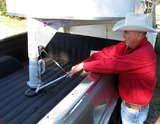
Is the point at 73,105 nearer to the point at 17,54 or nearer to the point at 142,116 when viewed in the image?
the point at 142,116

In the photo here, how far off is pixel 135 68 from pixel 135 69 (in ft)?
0.05

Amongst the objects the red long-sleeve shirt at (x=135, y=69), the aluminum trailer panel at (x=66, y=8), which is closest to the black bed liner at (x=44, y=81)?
the red long-sleeve shirt at (x=135, y=69)

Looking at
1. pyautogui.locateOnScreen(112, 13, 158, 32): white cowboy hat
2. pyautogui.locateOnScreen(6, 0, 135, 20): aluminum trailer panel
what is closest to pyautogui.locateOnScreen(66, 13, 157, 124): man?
pyautogui.locateOnScreen(112, 13, 158, 32): white cowboy hat

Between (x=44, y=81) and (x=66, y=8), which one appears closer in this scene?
(x=66, y=8)

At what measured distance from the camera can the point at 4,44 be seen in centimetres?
338

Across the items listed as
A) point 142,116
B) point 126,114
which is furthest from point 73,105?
point 142,116

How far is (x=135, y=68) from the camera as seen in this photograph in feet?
4.73

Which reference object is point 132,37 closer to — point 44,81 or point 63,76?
point 63,76

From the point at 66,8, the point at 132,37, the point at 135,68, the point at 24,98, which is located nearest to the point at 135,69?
the point at 135,68

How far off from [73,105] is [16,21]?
1179 cm

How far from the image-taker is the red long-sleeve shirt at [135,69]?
1430 mm

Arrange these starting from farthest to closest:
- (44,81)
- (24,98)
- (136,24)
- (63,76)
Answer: (44,81) < (24,98) < (63,76) < (136,24)

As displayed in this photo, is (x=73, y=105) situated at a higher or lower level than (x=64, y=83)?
higher

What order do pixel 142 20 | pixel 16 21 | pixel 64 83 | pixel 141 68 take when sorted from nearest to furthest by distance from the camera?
pixel 141 68 → pixel 142 20 → pixel 64 83 → pixel 16 21
